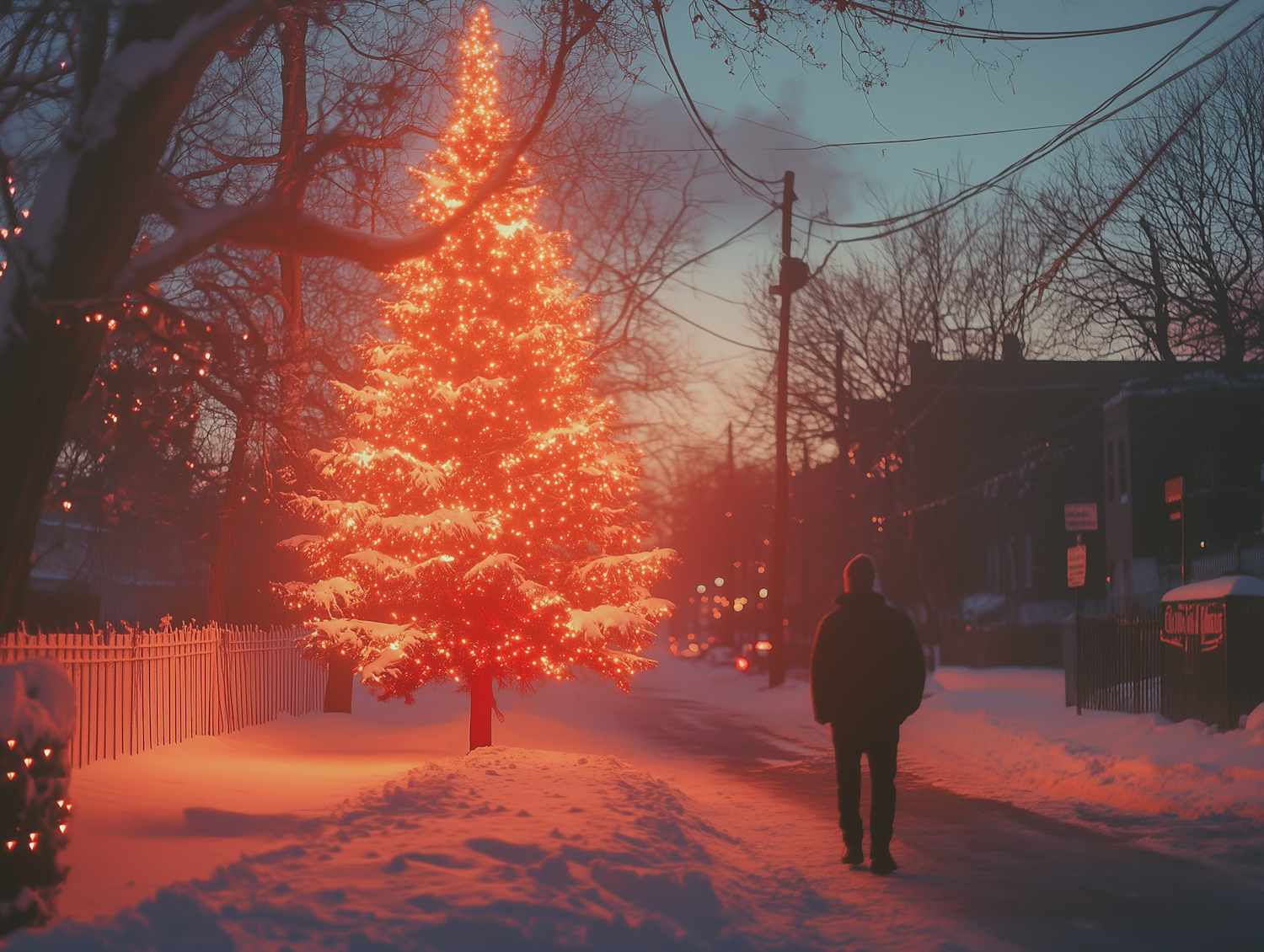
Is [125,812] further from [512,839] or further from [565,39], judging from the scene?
[565,39]

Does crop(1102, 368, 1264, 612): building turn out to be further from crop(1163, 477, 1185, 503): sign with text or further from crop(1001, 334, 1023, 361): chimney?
crop(1163, 477, 1185, 503): sign with text

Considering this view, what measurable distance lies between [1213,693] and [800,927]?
10346 millimetres

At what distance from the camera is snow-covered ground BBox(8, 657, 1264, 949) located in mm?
5641

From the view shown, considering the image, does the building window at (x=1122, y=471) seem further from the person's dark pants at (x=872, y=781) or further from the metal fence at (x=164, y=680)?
the person's dark pants at (x=872, y=781)

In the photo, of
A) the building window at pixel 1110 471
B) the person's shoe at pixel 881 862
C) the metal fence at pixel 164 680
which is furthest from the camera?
the building window at pixel 1110 471

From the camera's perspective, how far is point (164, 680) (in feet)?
42.8

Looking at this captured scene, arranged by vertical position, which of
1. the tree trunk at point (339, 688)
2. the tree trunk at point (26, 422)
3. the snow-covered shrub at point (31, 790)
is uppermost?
the tree trunk at point (26, 422)

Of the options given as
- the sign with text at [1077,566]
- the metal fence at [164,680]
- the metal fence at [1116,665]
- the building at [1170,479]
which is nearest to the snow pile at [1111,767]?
the metal fence at [1116,665]

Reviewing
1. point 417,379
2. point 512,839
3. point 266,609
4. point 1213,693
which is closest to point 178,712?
point 417,379

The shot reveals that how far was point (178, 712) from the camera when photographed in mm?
13531

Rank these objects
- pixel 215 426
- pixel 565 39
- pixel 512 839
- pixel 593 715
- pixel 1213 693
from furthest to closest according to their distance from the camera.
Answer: pixel 593 715 → pixel 215 426 → pixel 1213 693 → pixel 565 39 → pixel 512 839

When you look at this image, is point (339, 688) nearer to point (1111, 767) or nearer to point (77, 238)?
point (1111, 767)

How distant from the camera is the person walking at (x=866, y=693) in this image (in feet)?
25.4

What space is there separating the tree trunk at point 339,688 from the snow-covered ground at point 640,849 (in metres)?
4.78
